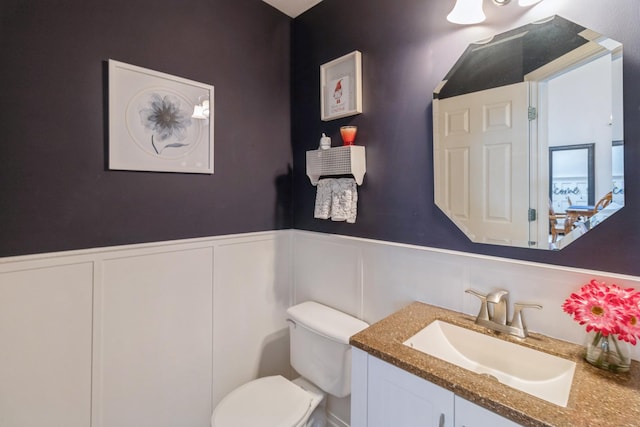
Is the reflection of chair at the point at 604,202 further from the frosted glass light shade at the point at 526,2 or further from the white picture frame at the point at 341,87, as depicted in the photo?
the white picture frame at the point at 341,87

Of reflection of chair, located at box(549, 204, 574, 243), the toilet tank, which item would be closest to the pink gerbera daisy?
reflection of chair, located at box(549, 204, 574, 243)

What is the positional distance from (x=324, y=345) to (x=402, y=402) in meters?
0.59

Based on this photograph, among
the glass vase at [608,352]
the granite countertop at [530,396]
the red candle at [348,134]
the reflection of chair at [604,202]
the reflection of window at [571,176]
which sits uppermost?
the red candle at [348,134]

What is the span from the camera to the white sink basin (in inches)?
35.6

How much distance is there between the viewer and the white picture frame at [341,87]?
5.16ft

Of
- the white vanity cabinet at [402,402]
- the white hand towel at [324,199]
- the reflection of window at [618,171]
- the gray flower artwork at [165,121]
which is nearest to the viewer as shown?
the white vanity cabinet at [402,402]

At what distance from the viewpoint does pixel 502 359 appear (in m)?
1.04

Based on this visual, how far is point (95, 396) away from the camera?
4.11 ft

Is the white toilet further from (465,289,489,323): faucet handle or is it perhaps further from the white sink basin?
(465,289,489,323): faucet handle

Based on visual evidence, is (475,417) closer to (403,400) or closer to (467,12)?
(403,400)

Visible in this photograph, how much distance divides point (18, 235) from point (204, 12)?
1.31 metres

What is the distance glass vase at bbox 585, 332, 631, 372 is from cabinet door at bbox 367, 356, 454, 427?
46 centimetres

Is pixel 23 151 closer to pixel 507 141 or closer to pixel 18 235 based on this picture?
pixel 18 235

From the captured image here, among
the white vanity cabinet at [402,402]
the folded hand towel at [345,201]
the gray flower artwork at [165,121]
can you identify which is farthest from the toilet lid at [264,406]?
the gray flower artwork at [165,121]
